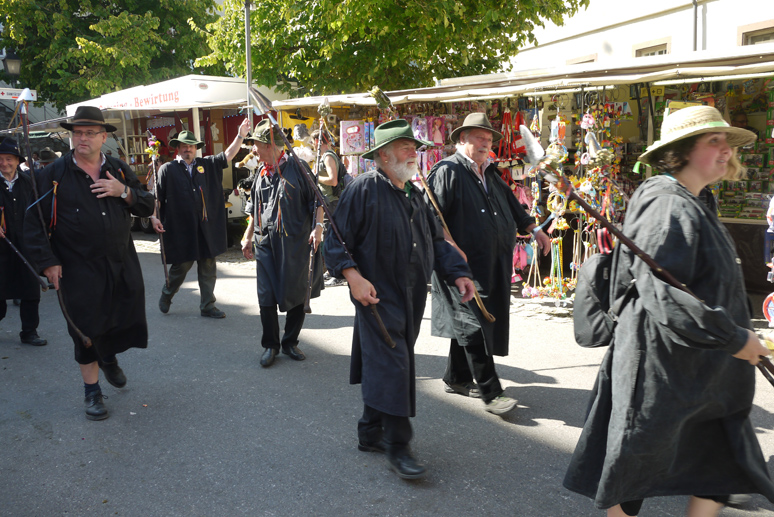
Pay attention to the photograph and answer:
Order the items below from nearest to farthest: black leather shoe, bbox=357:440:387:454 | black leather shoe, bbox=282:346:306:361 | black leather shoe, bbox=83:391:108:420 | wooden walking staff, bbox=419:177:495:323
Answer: black leather shoe, bbox=357:440:387:454 → wooden walking staff, bbox=419:177:495:323 → black leather shoe, bbox=83:391:108:420 → black leather shoe, bbox=282:346:306:361

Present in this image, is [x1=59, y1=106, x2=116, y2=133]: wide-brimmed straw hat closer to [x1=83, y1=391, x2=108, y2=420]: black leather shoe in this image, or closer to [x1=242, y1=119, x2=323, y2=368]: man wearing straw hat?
[x1=242, y1=119, x2=323, y2=368]: man wearing straw hat

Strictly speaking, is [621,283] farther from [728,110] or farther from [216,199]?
[728,110]

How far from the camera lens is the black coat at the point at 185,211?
23.7 ft

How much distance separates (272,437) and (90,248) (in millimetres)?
A: 1719

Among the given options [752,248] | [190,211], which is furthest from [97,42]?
[752,248]

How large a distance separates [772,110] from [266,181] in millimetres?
5531

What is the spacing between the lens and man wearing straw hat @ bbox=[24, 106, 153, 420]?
171 inches

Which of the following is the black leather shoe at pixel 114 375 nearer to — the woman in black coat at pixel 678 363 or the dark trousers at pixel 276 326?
the dark trousers at pixel 276 326

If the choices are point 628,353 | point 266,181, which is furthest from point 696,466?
point 266,181

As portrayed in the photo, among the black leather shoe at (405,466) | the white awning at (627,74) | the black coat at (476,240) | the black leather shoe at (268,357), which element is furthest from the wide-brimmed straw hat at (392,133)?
the white awning at (627,74)

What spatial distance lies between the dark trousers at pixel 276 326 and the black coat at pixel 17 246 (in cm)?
248

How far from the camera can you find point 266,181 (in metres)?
5.70

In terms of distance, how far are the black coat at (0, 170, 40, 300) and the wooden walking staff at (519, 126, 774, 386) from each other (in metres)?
5.34

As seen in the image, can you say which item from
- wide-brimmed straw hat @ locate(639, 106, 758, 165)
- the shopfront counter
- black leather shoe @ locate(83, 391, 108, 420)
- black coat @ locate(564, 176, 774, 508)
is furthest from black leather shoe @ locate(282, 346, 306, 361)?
the shopfront counter
